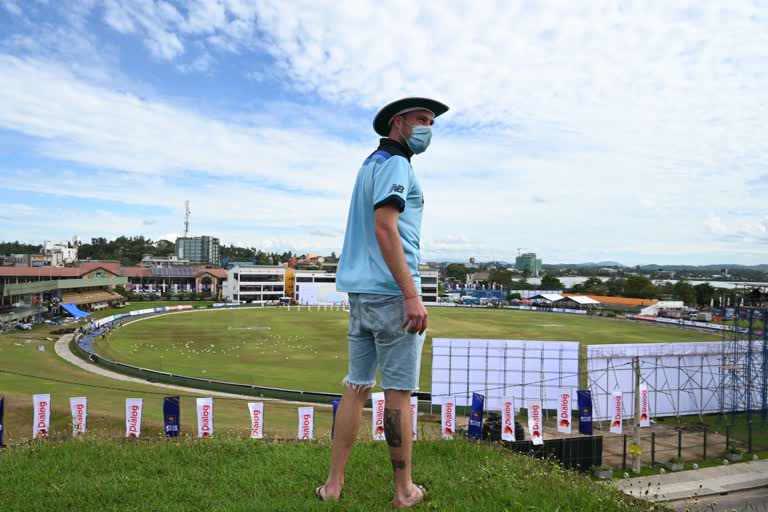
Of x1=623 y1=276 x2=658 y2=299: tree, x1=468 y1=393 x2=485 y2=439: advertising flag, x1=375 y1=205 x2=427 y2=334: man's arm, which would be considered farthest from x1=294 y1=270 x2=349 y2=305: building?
x1=375 y1=205 x2=427 y2=334: man's arm

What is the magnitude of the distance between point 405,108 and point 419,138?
0.24 m

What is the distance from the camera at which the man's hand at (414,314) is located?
3.71 metres

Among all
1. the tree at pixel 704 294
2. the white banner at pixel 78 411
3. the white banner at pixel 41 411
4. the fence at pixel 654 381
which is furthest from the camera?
the tree at pixel 704 294

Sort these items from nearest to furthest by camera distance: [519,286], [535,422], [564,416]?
[535,422] → [564,416] → [519,286]

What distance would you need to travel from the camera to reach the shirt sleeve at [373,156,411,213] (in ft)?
12.3

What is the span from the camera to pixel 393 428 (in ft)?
13.0

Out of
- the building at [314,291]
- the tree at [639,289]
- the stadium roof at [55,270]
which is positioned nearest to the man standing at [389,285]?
the stadium roof at [55,270]

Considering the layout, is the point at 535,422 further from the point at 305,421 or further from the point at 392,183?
the point at 392,183

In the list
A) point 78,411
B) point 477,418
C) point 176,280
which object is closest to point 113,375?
point 78,411

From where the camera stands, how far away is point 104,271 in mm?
83500

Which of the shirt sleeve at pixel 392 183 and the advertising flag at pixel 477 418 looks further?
the advertising flag at pixel 477 418

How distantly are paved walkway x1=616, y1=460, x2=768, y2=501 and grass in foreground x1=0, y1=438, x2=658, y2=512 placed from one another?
1283cm

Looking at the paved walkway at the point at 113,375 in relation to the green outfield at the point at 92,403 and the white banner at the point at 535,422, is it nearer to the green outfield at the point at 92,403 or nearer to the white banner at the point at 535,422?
the green outfield at the point at 92,403

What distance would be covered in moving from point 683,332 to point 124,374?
2263 inches
